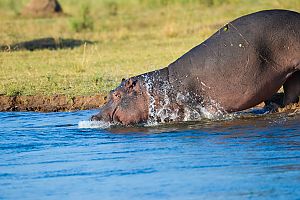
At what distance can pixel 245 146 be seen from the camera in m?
7.79

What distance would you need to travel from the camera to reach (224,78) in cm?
928

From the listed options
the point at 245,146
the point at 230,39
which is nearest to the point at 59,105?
the point at 230,39

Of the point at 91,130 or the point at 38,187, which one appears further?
the point at 91,130

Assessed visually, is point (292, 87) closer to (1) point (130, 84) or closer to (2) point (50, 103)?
(1) point (130, 84)

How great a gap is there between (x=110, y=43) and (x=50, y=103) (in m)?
7.87

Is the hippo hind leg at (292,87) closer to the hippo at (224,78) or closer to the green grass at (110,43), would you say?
the hippo at (224,78)

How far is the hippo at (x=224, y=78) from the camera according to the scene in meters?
9.12

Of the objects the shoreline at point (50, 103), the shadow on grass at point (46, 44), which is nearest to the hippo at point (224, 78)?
the shoreline at point (50, 103)

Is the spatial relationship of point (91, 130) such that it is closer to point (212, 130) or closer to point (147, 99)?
point (147, 99)

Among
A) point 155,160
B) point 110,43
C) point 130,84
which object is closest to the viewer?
point 155,160

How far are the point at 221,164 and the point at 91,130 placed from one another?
101 inches

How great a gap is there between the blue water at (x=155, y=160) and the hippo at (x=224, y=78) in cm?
23

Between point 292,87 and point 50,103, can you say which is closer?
point 292,87

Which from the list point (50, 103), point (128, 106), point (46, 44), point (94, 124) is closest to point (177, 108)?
point (128, 106)
